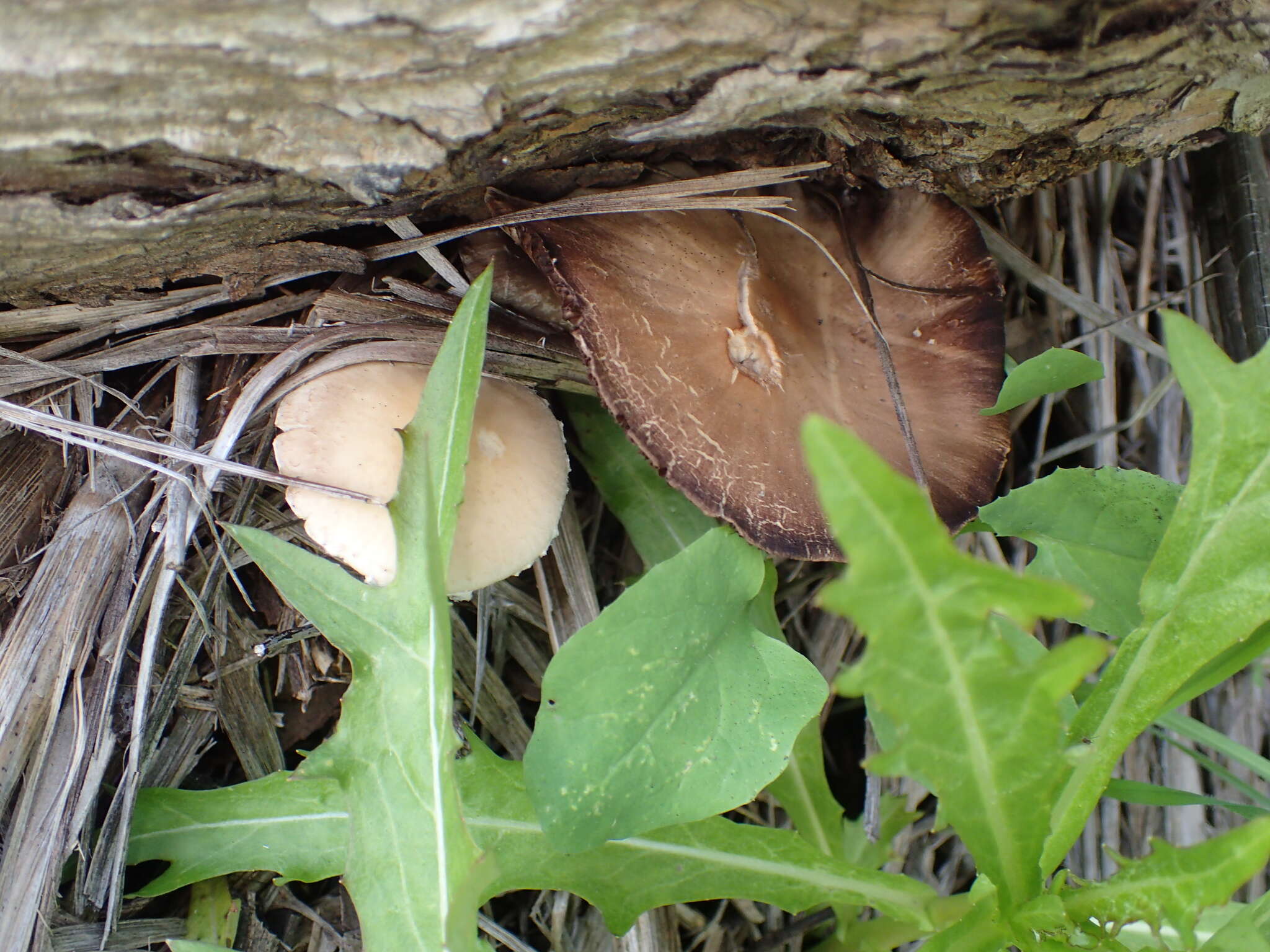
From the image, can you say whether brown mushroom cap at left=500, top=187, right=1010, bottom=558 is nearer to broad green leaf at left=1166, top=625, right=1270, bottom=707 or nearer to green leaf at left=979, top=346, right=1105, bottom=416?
green leaf at left=979, top=346, right=1105, bottom=416

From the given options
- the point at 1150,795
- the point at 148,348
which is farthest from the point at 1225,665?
the point at 148,348

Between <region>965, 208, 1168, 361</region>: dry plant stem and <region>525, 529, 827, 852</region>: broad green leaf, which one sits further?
<region>965, 208, 1168, 361</region>: dry plant stem

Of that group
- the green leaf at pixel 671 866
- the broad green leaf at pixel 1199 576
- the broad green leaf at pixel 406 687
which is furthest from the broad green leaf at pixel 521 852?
the broad green leaf at pixel 1199 576

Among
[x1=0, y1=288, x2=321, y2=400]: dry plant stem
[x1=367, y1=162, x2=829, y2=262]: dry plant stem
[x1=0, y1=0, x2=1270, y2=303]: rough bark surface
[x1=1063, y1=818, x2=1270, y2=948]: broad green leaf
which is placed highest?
[x1=0, y1=0, x2=1270, y2=303]: rough bark surface

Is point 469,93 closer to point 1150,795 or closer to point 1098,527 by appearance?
point 1098,527

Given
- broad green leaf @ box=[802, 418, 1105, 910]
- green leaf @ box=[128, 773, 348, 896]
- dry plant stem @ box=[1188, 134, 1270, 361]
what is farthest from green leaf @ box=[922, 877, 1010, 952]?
dry plant stem @ box=[1188, 134, 1270, 361]

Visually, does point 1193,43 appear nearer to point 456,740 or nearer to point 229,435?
point 456,740

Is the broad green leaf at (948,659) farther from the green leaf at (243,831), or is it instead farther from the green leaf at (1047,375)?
the green leaf at (243,831)

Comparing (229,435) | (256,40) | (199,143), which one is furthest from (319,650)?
(256,40)

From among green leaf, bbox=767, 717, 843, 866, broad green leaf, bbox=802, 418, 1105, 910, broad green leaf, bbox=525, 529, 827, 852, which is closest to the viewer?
broad green leaf, bbox=802, 418, 1105, 910
